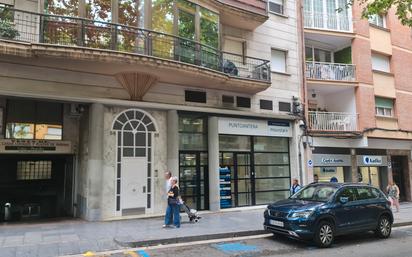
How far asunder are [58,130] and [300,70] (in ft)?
38.7

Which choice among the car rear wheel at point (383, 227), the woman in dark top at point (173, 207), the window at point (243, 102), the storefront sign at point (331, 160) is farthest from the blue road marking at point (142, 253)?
the storefront sign at point (331, 160)

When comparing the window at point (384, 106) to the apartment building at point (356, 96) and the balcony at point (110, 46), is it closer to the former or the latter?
the apartment building at point (356, 96)

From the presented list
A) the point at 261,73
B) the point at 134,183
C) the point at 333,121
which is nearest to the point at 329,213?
the point at 134,183

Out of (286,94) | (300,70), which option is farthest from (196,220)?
(300,70)

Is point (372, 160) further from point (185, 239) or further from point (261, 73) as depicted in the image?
point (185, 239)

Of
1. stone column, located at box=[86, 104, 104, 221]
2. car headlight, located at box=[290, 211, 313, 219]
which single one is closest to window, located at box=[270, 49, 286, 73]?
stone column, located at box=[86, 104, 104, 221]

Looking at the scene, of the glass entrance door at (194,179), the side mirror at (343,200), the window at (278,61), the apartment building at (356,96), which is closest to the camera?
the side mirror at (343,200)

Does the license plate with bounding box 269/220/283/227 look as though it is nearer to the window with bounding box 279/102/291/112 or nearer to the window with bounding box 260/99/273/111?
the window with bounding box 260/99/273/111

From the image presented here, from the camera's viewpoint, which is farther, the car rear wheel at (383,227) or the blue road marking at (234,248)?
the car rear wheel at (383,227)

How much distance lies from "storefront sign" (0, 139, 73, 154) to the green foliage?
3619 mm

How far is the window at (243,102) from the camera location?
16.0m

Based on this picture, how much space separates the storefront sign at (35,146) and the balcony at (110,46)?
3340mm

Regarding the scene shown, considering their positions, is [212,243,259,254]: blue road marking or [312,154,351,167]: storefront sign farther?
[312,154,351,167]: storefront sign

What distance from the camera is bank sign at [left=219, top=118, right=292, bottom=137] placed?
1546 centimetres
